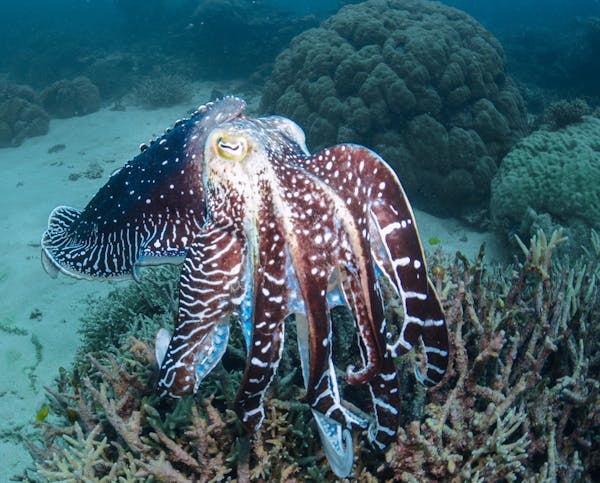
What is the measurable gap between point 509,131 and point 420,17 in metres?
4.64

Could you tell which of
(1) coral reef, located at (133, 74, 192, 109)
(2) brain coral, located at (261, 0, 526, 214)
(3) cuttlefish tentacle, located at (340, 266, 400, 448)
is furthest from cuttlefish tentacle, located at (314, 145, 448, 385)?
(1) coral reef, located at (133, 74, 192, 109)

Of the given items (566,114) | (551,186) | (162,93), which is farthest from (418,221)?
(162,93)

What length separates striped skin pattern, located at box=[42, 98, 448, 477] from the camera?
1640 mm

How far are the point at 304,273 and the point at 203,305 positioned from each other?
0.56 metres

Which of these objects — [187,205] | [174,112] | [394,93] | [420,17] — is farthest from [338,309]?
[174,112]

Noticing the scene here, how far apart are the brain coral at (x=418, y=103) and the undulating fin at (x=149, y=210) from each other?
8.02 meters

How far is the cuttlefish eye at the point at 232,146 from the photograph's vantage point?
181cm

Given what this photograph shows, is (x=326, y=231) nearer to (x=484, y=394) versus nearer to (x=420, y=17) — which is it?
(x=484, y=394)

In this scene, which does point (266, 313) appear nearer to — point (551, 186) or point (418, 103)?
point (551, 186)

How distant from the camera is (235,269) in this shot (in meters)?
1.85

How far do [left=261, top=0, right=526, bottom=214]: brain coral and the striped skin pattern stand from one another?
8.38m

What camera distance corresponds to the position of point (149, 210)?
7.68 feet

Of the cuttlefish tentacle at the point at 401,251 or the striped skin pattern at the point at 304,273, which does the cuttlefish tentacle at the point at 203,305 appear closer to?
the striped skin pattern at the point at 304,273

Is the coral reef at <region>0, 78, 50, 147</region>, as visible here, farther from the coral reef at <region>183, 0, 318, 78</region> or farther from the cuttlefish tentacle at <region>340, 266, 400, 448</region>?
the cuttlefish tentacle at <region>340, 266, 400, 448</region>
